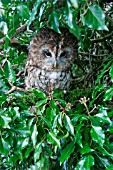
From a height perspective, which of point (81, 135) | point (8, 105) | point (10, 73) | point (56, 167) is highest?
point (10, 73)

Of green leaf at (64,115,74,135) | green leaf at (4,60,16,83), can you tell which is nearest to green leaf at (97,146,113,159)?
green leaf at (64,115,74,135)

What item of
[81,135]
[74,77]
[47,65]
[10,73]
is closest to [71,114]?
[81,135]

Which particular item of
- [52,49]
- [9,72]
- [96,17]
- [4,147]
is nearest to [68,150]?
[4,147]

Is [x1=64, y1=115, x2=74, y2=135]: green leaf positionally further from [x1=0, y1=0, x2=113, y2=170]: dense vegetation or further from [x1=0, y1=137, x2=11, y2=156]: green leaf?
[x1=0, y1=137, x2=11, y2=156]: green leaf

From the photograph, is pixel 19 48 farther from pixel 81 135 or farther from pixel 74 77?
pixel 81 135

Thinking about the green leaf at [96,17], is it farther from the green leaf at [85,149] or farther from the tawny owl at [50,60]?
the tawny owl at [50,60]

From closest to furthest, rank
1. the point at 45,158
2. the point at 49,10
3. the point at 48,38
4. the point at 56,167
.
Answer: the point at 49,10
the point at 45,158
the point at 56,167
the point at 48,38

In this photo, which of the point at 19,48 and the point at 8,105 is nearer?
the point at 8,105
